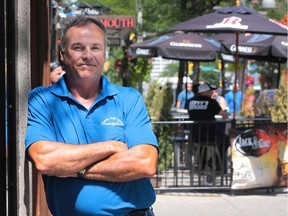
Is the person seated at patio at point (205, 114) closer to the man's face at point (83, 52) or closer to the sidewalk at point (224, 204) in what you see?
the sidewalk at point (224, 204)

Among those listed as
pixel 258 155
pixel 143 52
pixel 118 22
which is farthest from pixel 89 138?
pixel 143 52

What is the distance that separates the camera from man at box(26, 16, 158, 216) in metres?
2.94

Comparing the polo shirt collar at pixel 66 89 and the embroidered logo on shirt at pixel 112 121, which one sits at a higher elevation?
the polo shirt collar at pixel 66 89

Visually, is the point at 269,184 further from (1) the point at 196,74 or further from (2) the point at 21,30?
(1) the point at 196,74

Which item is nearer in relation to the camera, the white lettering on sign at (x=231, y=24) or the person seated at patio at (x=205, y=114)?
the white lettering on sign at (x=231, y=24)

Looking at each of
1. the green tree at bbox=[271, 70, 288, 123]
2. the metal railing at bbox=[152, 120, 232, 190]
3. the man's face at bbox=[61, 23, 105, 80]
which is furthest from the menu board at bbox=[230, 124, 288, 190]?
the man's face at bbox=[61, 23, 105, 80]

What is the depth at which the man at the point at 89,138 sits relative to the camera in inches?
116

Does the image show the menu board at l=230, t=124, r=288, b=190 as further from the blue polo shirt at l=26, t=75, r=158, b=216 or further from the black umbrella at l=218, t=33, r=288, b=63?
the blue polo shirt at l=26, t=75, r=158, b=216

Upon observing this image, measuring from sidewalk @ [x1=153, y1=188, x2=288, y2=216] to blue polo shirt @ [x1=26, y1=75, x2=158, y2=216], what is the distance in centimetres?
563

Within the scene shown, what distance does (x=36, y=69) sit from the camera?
17.2 feet

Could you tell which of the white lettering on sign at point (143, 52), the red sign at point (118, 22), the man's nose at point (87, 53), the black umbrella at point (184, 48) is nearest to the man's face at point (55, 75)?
the man's nose at point (87, 53)

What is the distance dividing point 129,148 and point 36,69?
2.35 m

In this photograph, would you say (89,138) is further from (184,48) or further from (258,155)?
(184,48)

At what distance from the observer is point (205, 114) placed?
10945 millimetres
